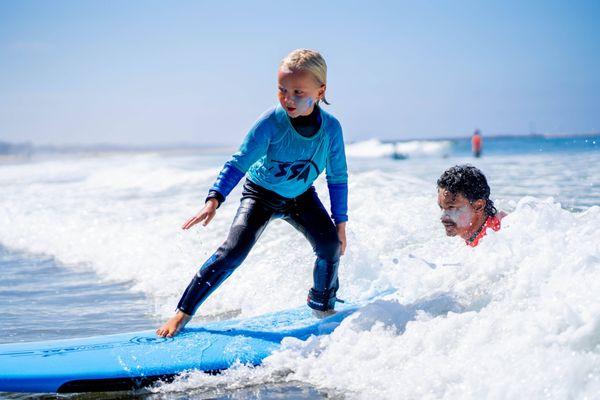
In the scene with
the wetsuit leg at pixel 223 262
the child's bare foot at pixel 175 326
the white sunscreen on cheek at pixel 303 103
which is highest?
the white sunscreen on cheek at pixel 303 103

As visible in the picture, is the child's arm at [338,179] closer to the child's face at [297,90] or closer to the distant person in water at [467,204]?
the child's face at [297,90]

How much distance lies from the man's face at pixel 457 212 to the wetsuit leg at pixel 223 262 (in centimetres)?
110

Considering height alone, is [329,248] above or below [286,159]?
below

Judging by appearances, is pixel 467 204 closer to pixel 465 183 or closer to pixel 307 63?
pixel 465 183

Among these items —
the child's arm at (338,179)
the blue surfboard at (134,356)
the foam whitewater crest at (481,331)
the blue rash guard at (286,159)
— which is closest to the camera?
the foam whitewater crest at (481,331)

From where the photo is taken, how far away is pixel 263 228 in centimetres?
398

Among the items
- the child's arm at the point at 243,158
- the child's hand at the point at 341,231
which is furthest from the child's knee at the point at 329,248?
the child's arm at the point at 243,158

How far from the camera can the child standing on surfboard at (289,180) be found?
3674mm

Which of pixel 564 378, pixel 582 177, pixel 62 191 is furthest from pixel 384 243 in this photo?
pixel 62 191

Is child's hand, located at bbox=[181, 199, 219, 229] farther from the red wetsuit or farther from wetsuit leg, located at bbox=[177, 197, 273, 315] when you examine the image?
the red wetsuit

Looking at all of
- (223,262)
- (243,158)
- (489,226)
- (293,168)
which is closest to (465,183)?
(489,226)

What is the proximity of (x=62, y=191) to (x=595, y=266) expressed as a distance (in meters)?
14.4

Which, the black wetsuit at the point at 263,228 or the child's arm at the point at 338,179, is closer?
the black wetsuit at the point at 263,228

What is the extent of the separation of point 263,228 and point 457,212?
1130 millimetres
